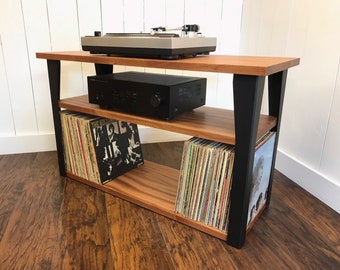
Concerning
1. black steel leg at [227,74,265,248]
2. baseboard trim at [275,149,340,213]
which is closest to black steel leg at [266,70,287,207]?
black steel leg at [227,74,265,248]

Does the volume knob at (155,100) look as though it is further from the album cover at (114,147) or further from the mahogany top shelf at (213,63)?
the album cover at (114,147)

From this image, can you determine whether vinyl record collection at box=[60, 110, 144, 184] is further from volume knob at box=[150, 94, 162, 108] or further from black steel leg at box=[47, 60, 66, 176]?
volume knob at box=[150, 94, 162, 108]

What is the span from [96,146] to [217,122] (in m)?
0.50

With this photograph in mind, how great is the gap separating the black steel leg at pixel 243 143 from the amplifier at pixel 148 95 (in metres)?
0.24

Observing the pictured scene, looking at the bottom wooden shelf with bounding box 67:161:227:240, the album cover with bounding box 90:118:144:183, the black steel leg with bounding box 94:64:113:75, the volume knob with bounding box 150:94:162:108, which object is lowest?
the bottom wooden shelf with bounding box 67:161:227:240

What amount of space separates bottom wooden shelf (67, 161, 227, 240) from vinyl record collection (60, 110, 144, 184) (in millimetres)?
43

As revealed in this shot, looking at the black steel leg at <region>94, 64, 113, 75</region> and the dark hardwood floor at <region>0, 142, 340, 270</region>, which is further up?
Answer: the black steel leg at <region>94, 64, 113, 75</region>

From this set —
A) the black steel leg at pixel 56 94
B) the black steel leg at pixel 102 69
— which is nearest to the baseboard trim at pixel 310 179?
the black steel leg at pixel 102 69

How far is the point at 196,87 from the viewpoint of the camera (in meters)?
1.06

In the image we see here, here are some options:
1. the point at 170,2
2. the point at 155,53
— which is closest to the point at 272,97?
the point at 155,53

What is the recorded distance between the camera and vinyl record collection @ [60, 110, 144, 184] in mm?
1179

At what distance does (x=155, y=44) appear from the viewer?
35.4 inches

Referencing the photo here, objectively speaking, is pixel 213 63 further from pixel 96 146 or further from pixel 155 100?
pixel 96 146

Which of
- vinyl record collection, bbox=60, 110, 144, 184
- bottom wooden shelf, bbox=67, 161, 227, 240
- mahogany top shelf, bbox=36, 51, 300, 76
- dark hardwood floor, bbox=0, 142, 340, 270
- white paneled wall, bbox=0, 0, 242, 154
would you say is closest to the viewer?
mahogany top shelf, bbox=36, 51, 300, 76
